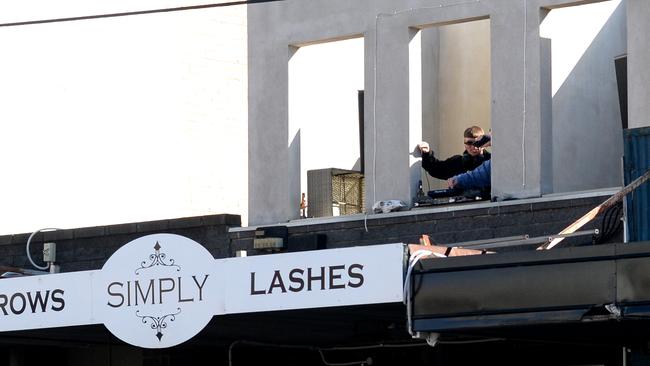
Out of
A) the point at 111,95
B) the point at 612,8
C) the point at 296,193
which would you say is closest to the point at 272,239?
the point at 296,193

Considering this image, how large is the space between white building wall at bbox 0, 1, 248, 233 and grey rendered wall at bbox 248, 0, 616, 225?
209 inches

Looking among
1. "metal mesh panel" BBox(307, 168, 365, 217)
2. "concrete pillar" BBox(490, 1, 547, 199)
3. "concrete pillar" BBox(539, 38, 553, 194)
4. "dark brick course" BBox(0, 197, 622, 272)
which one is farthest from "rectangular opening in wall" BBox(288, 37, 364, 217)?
"concrete pillar" BBox(539, 38, 553, 194)

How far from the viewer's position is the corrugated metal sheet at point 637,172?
13.3m

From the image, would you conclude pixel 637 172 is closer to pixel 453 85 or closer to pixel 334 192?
pixel 334 192

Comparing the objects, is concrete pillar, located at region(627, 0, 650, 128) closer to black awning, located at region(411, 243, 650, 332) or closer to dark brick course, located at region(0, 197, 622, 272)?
dark brick course, located at region(0, 197, 622, 272)

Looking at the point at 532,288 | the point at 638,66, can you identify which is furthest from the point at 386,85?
the point at 532,288

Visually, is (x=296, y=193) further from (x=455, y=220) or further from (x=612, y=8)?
(x=612, y=8)

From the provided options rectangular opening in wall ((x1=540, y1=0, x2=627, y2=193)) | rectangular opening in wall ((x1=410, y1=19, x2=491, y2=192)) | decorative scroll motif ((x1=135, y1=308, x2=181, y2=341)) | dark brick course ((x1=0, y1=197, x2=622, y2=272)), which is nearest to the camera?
decorative scroll motif ((x1=135, y1=308, x2=181, y2=341))

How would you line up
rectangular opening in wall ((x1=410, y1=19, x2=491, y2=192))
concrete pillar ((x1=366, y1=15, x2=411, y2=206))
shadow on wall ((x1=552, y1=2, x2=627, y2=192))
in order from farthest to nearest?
rectangular opening in wall ((x1=410, y1=19, x2=491, y2=192)) → concrete pillar ((x1=366, y1=15, x2=411, y2=206)) → shadow on wall ((x1=552, y1=2, x2=627, y2=192))

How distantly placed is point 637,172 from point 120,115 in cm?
1024

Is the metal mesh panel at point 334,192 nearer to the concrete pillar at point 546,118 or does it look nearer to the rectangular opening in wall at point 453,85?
the rectangular opening in wall at point 453,85

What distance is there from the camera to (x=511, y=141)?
15.2 m

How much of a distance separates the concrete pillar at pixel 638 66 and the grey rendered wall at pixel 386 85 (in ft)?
2.32

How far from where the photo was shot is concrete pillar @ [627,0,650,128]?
47.4 ft
